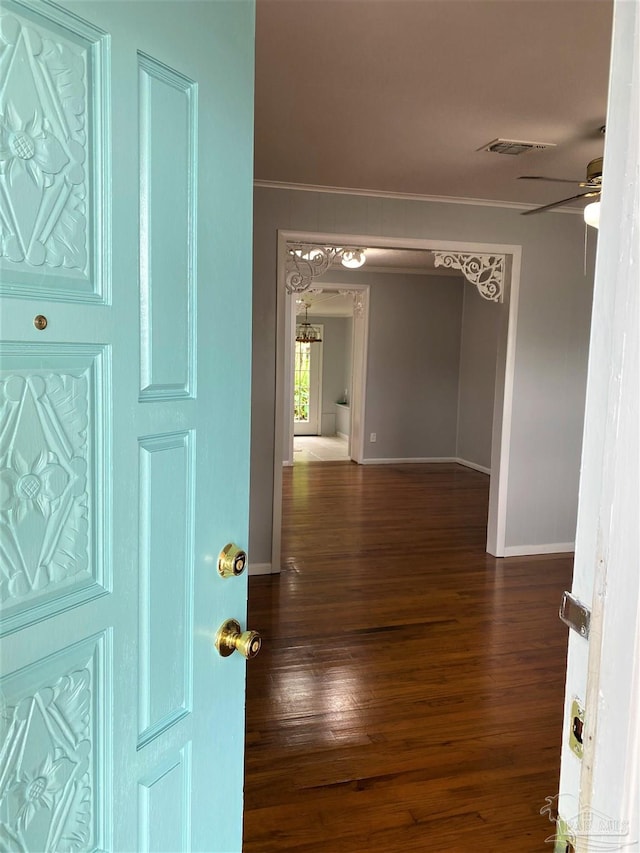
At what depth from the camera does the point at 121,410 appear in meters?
0.85

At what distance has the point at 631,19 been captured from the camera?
671 mm

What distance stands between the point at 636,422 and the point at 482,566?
13.6 ft

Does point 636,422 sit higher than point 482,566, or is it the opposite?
point 636,422

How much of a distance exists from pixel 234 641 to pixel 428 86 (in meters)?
2.33

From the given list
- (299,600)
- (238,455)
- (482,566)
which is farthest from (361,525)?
(238,455)

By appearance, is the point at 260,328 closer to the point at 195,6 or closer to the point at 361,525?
the point at 361,525

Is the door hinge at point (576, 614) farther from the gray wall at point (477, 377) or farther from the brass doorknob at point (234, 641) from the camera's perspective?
the gray wall at point (477, 377)

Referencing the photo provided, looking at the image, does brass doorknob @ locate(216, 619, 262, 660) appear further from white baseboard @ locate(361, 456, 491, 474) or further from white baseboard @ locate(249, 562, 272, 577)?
white baseboard @ locate(361, 456, 491, 474)

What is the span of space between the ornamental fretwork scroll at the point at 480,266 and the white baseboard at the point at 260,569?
2433 millimetres

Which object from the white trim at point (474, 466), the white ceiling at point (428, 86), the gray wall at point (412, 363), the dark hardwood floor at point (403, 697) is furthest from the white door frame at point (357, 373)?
the white ceiling at point (428, 86)

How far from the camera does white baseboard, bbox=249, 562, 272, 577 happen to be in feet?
14.2

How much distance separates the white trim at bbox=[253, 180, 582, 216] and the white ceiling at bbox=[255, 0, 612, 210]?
0.76ft

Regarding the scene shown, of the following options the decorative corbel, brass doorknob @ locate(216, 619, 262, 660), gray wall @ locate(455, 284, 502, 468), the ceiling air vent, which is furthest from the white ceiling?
gray wall @ locate(455, 284, 502, 468)

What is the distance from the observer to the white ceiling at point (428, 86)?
2043 millimetres
